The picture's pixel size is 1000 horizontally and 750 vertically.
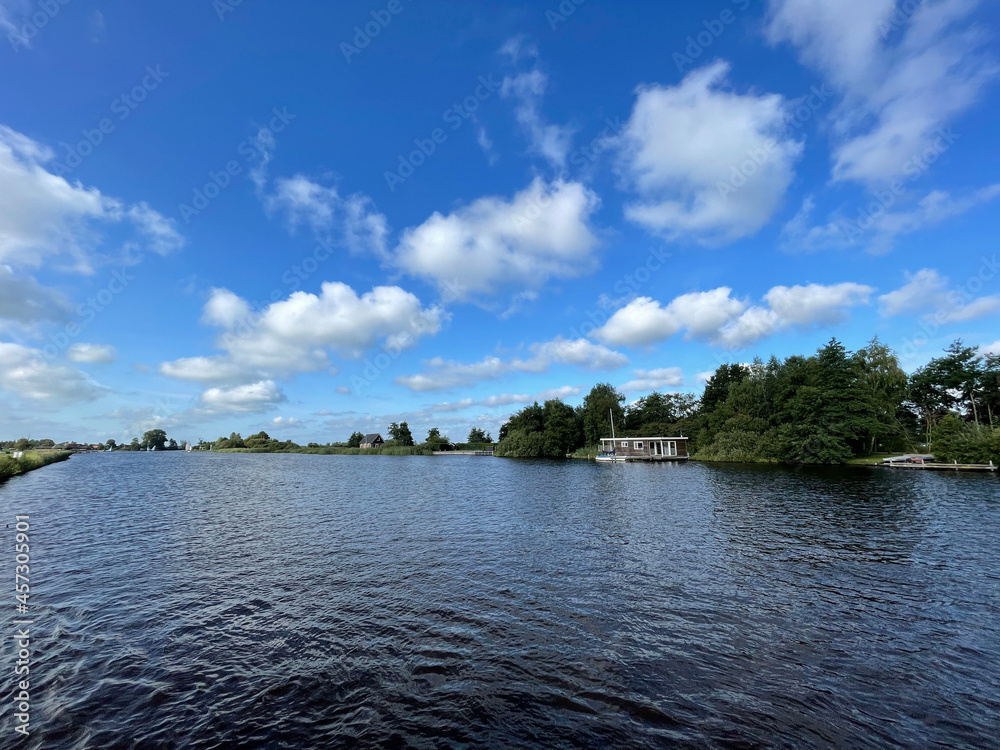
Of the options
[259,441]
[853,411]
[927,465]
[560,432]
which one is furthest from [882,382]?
[259,441]

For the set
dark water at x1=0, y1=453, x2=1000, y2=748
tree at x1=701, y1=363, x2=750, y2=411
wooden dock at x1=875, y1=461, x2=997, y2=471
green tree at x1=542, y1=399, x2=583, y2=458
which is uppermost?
tree at x1=701, y1=363, x2=750, y2=411

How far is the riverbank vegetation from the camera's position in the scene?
57.8 meters

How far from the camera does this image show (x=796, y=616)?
38.0 feet

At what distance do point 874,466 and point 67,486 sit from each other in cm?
9266

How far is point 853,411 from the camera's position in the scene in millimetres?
60000

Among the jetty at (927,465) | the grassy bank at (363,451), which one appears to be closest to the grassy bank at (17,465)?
the grassy bank at (363,451)

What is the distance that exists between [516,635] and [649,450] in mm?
81606

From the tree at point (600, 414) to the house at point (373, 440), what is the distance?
8463cm

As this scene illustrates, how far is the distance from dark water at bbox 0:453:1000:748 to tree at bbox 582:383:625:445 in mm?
84200

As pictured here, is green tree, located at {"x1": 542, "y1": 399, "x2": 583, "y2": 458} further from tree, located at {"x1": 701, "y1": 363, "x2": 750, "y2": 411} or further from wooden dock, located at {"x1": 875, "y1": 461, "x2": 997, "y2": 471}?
wooden dock, located at {"x1": 875, "y1": 461, "x2": 997, "y2": 471}

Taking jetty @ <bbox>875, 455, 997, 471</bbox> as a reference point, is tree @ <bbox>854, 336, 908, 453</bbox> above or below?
above

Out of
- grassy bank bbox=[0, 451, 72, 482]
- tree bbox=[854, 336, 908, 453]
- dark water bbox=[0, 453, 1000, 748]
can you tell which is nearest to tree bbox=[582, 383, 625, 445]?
tree bbox=[854, 336, 908, 453]

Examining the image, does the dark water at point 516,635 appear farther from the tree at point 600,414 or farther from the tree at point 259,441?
the tree at point 259,441

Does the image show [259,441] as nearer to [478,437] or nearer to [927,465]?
[478,437]
